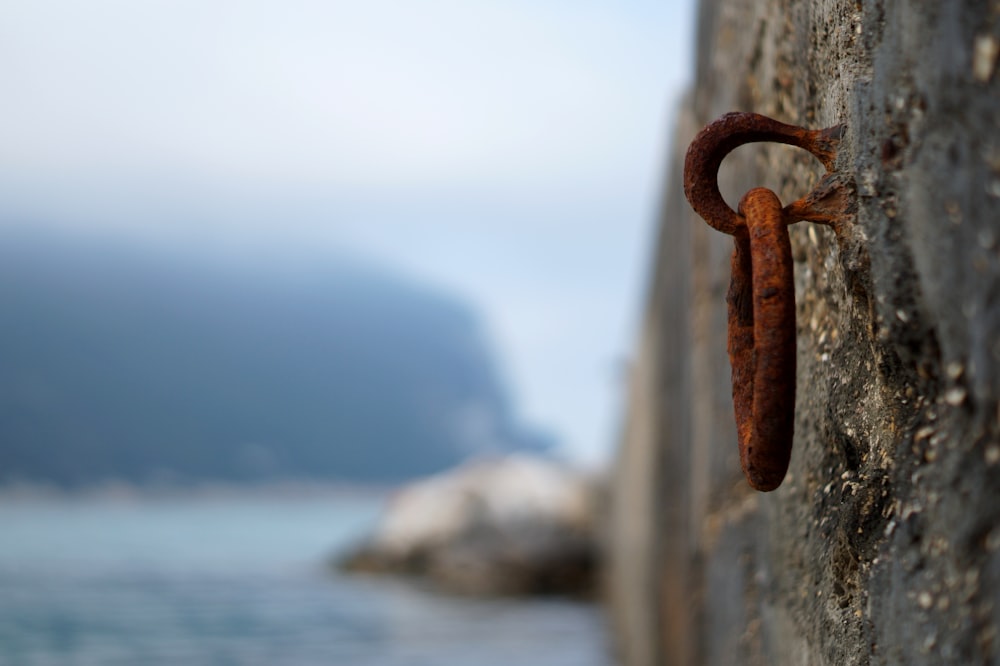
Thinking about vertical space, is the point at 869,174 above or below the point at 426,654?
below

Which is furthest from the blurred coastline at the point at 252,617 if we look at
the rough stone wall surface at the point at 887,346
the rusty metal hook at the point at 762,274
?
the rusty metal hook at the point at 762,274

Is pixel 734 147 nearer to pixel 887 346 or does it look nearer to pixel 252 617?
pixel 887 346

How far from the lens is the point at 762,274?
2.82 ft

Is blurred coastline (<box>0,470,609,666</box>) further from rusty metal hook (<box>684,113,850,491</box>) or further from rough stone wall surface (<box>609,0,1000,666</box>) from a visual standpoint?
rusty metal hook (<box>684,113,850,491</box>)

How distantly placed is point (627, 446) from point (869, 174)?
601 centimetres

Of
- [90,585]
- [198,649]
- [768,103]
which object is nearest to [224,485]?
[90,585]

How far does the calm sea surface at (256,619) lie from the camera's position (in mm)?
7770

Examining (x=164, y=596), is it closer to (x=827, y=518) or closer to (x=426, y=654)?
(x=426, y=654)

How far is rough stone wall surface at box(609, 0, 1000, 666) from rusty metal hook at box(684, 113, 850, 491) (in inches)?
1.6

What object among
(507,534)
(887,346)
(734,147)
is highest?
(507,534)

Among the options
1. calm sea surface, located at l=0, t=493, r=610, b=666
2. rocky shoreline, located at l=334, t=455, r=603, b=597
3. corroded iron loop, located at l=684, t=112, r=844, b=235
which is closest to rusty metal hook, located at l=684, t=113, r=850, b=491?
corroded iron loop, located at l=684, t=112, r=844, b=235

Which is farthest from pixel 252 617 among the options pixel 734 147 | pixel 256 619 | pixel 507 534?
pixel 734 147

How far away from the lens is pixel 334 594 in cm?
1230

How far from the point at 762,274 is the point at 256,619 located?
9.96m
